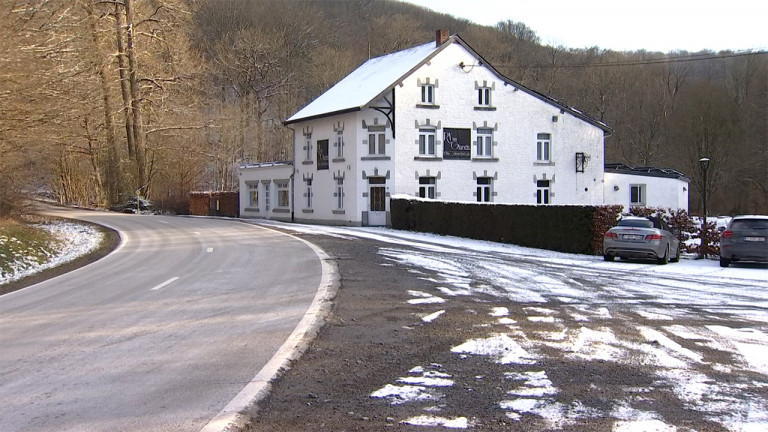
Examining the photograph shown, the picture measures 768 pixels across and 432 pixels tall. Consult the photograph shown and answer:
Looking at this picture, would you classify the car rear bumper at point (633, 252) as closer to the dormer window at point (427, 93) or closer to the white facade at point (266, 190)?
the dormer window at point (427, 93)

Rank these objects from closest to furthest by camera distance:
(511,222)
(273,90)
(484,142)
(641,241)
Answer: (641,241) < (511,222) < (484,142) < (273,90)

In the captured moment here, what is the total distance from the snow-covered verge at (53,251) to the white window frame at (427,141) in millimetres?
17953

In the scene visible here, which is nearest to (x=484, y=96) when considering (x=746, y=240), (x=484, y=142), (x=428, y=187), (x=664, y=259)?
(x=484, y=142)

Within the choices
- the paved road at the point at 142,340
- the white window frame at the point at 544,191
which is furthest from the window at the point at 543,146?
the paved road at the point at 142,340

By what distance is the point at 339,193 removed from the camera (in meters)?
40.2

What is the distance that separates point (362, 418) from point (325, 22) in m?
73.8

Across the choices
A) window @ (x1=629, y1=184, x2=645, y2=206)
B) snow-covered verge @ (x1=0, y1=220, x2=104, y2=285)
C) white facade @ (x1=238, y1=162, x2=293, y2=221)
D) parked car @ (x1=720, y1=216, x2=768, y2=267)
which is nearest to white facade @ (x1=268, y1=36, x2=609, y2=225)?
white facade @ (x1=238, y1=162, x2=293, y2=221)

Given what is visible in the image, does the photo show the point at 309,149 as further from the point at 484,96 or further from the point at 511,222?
the point at 511,222

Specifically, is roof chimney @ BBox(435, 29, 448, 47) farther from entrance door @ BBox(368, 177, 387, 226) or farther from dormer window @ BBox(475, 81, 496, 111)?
entrance door @ BBox(368, 177, 387, 226)

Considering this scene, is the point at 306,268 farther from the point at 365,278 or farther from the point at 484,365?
the point at 484,365

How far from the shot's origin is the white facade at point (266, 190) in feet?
149

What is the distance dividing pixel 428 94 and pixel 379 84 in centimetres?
297

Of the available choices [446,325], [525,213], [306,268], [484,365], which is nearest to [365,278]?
[306,268]

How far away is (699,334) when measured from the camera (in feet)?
29.1
